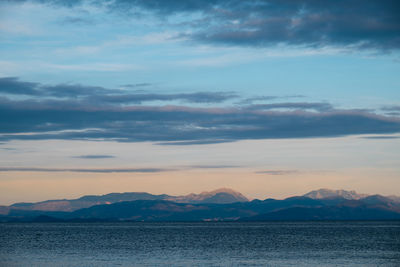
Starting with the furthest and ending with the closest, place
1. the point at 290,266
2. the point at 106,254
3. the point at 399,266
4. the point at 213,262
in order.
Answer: the point at 106,254
the point at 213,262
the point at 290,266
the point at 399,266

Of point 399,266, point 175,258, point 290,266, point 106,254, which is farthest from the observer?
point 106,254

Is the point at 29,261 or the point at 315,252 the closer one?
the point at 29,261

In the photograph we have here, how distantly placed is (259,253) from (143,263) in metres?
26.8

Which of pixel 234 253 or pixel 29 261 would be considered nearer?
pixel 29 261

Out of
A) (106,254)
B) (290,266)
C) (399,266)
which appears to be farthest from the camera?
(106,254)

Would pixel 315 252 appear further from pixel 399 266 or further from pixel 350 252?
pixel 399 266

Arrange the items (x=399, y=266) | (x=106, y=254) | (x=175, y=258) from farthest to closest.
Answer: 1. (x=106, y=254)
2. (x=175, y=258)
3. (x=399, y=266)

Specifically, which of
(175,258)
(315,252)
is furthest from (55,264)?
(315,252)

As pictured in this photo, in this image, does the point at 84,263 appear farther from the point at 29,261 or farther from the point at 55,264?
the point at 29,261

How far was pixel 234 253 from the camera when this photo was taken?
106500mm

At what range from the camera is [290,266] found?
84438mm

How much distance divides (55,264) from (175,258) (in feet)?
67.0

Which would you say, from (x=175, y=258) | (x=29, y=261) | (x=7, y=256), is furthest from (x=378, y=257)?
(x=7, y=256)

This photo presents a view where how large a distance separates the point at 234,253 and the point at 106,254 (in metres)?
23.8
